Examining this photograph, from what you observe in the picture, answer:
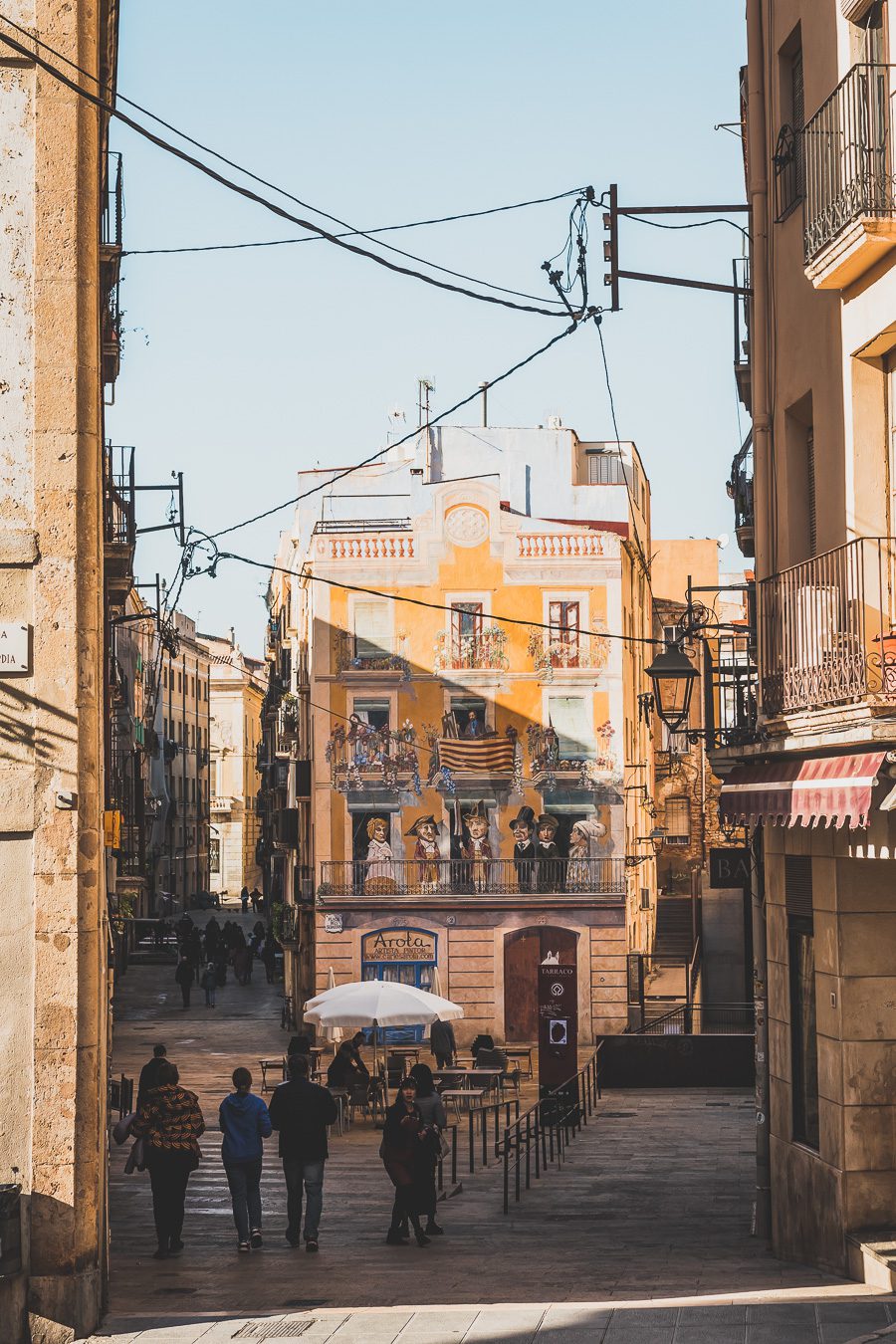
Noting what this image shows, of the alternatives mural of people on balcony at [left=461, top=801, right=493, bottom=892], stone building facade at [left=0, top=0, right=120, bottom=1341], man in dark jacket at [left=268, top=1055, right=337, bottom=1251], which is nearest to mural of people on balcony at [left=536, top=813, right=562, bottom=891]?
mural of people on balcony at [left=461, top=801, right=493, bottom=892]

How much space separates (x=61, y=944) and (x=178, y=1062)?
2667cm

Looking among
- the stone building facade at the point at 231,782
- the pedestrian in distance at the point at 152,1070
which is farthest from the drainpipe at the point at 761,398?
the stone building facade at the point at 231,782

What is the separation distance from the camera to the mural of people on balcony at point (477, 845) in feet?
141

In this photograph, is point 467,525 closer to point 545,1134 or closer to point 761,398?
point 545,1134

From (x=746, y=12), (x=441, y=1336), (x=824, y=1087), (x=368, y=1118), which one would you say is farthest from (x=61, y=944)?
(x=368, y=1118)

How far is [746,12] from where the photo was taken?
701 inches

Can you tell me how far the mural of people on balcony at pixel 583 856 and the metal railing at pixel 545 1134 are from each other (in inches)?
540

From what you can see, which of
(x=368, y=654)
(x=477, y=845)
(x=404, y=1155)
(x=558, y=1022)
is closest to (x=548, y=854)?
(x=477, y=845)

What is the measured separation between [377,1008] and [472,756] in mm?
17026

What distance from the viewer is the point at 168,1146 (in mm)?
15109

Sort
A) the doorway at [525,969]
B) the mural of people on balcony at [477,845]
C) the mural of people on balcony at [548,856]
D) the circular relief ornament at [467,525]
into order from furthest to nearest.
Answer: the circular relief ornament at [467,525]
the mural of people on balcony at [477,845]
the mural of people on balcony at [548,856]
the doorway at [525,969]

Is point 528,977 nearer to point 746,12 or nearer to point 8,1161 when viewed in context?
point 746,12

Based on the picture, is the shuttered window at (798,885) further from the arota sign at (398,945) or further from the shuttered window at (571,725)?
the shuttered window at (571,725)

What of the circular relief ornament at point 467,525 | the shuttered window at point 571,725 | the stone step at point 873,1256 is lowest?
the stone step at point 873,1256
